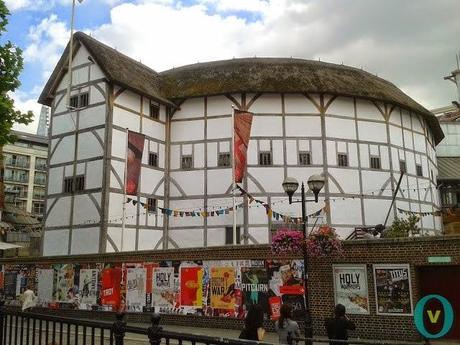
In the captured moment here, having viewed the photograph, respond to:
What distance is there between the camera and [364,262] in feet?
50.5

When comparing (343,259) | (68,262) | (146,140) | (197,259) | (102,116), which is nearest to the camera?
(343,259)

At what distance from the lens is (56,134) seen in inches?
1125

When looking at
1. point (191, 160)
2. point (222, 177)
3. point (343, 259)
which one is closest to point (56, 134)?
point (191, 160)

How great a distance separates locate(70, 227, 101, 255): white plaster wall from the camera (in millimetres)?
24795

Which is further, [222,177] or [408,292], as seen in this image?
[222,177]

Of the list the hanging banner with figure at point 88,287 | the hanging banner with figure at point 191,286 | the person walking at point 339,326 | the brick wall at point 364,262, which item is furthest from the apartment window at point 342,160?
the person walking at point 339,326

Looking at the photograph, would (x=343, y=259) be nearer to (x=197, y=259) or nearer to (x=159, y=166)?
(x=197, y=259)

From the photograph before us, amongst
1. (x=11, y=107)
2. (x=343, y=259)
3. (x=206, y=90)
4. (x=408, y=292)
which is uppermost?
(x=206, y=90)

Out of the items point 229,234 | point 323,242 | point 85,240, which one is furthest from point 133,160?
point 323,242

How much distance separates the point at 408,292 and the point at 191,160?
17493 mm

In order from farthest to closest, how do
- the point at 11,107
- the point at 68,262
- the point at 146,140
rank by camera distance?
1. the point at 146,140
2. the point at 68,262
3. the point at 11,107

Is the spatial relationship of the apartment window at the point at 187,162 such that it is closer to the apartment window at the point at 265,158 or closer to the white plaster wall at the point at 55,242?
the apartment window at the point at 265,158

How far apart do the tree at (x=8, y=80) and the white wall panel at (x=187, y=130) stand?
15.2 metres

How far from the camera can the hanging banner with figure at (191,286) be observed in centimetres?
1805
